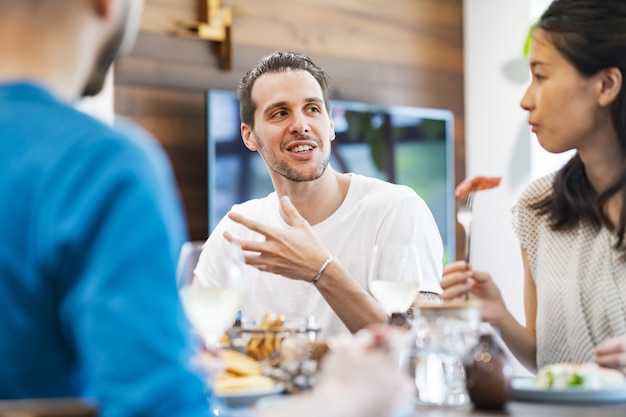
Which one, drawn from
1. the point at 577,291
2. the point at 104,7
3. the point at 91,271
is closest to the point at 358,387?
the point at 91,271

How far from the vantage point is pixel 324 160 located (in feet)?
9.50

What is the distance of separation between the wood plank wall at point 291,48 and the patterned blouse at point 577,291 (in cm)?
271

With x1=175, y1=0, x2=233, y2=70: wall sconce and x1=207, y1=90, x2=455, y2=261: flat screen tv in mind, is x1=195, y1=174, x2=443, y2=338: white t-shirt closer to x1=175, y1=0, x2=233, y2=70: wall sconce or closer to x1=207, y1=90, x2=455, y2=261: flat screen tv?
x1=207, y1=90, x2=455, y2=261: flat screen tv

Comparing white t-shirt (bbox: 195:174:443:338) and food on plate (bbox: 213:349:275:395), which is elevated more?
white t-shirt (bbox: 195:174:443:338)

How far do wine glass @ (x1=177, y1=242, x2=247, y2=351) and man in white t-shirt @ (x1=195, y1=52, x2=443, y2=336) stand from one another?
79 cm

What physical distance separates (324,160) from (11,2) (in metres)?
2.08

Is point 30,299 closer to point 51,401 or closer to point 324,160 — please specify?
point 51,401

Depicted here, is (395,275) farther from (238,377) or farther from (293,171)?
(293,171)

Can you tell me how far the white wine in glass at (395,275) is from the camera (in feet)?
4.94

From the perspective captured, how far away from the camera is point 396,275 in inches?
60.6

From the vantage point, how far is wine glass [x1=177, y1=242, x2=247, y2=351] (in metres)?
1.32

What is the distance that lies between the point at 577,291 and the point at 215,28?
3.02m

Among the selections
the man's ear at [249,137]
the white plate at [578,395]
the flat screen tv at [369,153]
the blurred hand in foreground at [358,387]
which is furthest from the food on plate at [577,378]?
the flat screen tv at [369,153]

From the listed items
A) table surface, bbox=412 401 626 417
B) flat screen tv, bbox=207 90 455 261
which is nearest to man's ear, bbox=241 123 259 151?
flat screen tv, bbox=207 90 455 261
